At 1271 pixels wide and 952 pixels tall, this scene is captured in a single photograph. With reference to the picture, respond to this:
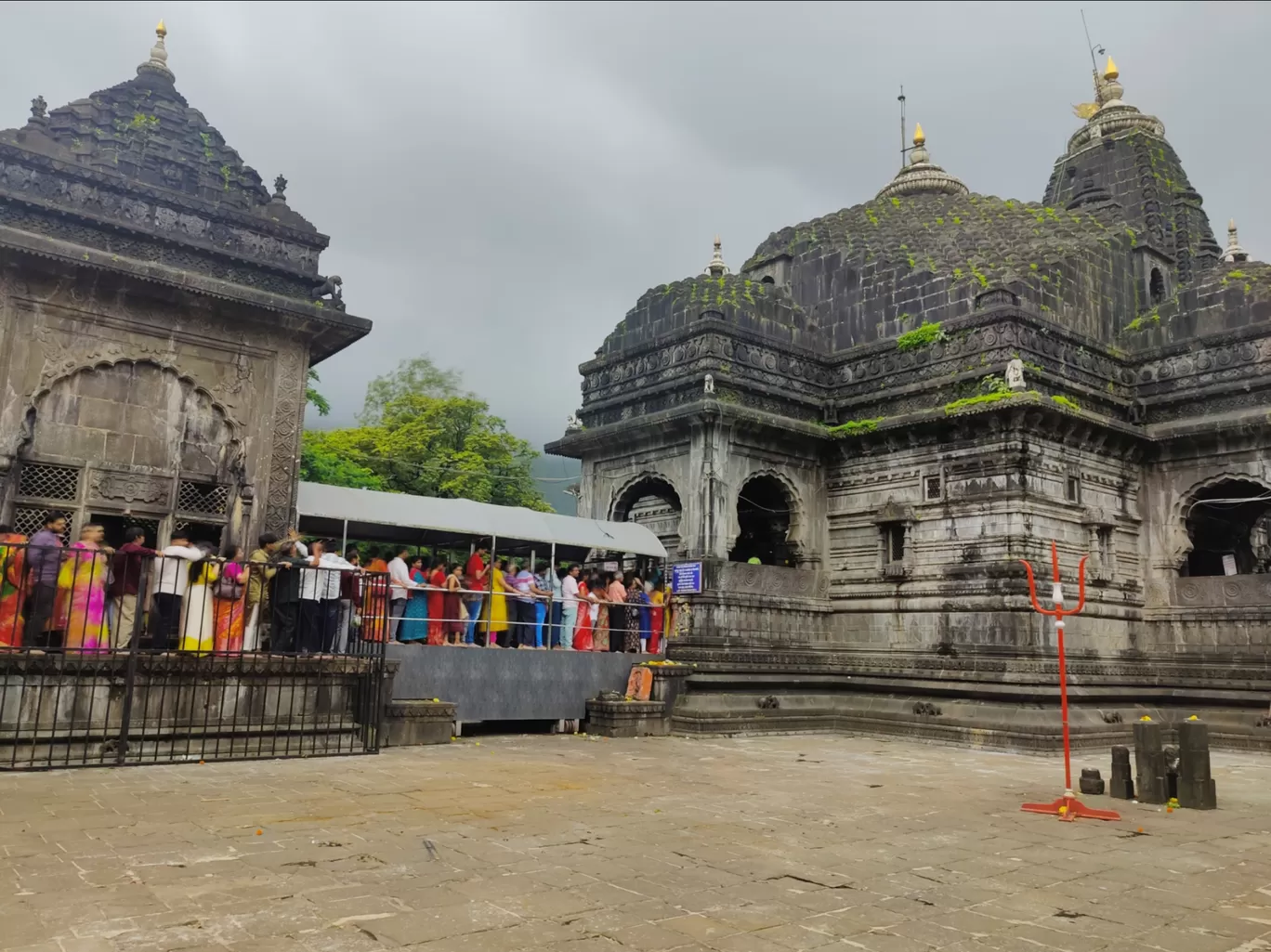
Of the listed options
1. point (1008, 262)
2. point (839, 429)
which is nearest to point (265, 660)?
point (839, 429)

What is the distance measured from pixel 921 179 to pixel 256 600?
2086 centimetres

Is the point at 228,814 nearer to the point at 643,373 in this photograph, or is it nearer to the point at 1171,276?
the point at 643,373

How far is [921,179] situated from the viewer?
25.6m

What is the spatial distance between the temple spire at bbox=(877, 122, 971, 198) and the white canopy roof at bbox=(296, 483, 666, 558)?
13.4 m

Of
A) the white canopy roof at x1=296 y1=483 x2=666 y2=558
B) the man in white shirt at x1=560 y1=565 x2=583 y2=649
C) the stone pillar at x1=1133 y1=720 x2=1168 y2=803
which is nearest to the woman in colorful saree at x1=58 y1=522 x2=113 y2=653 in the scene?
the white canopy roof at x1=296 y1=483 x2=666 y2=558

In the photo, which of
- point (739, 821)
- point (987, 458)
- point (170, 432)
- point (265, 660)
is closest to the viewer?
point (739, 821)

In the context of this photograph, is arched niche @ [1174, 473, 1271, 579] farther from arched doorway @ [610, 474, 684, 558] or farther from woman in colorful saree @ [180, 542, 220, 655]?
woman in colorful saree @ [180, 542, 220, 655]

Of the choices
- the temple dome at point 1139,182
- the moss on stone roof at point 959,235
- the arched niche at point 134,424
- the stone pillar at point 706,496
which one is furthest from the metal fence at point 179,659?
the temple dome at point 1139,182

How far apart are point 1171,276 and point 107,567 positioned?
2264 cm

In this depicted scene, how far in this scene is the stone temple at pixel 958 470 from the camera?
16.9 meters

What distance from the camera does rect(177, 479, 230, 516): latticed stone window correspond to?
1295 cm

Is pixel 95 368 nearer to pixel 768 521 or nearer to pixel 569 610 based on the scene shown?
pixel 569 610

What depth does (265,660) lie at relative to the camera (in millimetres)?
11211

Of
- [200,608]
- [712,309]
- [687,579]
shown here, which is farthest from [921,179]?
[200,608]
